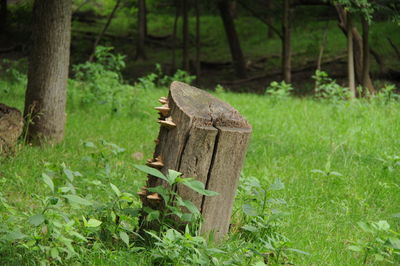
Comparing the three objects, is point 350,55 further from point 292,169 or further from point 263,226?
point 263,226

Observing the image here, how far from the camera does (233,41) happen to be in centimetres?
1964

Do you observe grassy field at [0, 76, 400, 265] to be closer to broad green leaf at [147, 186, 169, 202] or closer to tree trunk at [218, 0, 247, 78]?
broad green leaf at [147, 186, 169, 202]

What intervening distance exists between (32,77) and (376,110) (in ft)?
19.0

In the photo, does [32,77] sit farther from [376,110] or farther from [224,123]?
[376,110]

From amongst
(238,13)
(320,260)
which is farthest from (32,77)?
(238,13)

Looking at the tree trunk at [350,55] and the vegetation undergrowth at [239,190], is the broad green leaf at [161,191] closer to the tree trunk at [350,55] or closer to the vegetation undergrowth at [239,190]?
the vegetation undergrowth at [239,190]

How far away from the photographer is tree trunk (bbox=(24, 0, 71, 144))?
23.0 ft

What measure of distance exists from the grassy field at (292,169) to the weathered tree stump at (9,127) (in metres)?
0.18

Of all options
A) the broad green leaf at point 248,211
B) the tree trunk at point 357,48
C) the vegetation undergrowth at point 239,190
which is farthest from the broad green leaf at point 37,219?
the tree trunk at point 357,48

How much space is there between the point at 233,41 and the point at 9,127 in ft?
46.2

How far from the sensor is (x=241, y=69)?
19875mm

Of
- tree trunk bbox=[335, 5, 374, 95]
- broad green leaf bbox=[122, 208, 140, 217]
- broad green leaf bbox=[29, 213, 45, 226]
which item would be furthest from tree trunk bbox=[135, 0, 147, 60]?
broad green leaf bbox=[29, 213, 45, 226]

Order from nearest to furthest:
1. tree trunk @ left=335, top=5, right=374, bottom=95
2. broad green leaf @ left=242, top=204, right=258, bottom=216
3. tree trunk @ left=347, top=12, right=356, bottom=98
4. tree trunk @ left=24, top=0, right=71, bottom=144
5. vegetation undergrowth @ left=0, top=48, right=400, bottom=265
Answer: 1. vegetation undergrowth @ left=0, top=48, right=400, bottom=265
2. broad green leaf @ left=242, top=204, right=258, bottom=216
3. tree trunk @ left=24, top=0, right=71, bottom=144
4. tree trunk @ left=347, top=12, right=356, bottom=98
5. tree trunk @ left=335, top=5, right=374, bottom=95

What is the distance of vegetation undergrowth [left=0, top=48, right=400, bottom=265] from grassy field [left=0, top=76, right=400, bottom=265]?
0.05 feet
